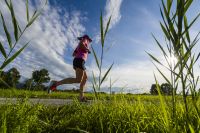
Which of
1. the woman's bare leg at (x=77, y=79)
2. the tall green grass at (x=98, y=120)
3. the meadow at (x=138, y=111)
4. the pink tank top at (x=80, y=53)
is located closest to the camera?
the meadow at (x=138, y=111)

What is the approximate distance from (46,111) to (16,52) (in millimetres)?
2274

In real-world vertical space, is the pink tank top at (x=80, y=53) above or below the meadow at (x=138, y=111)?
above

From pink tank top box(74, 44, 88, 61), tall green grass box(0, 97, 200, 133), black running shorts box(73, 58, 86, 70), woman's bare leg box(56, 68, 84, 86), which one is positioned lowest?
tall green grass box(0, 97, 200, 133)

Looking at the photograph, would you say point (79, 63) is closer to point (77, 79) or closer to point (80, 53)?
point (80, 53)

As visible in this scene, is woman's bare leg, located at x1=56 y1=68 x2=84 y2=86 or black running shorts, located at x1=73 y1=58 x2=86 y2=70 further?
woman's bare leg, located at x1=56 y1=68 x2=84 y2=86

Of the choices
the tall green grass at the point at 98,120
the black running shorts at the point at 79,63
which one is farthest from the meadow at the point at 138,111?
the black running shorts at the point at 79,63

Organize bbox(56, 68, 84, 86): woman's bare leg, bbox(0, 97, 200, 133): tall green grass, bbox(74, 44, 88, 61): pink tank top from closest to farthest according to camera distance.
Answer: bbox(0, 97, 200, 133): tall green grass, bbox(74, 44, 88, 61): pink tank top, bbox(56, 68, 84, 86): woman's bare leg

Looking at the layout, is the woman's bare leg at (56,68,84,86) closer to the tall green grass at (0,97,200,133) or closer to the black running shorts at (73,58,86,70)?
the black running shorts at (73,58,86,70)

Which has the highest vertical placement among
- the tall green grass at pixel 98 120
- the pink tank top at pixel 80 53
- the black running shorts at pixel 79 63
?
the pink tank top at pixel 80 53

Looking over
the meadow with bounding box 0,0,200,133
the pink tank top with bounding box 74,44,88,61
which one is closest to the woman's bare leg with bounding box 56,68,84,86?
the pink tank top with bounding box 74,44,88,61

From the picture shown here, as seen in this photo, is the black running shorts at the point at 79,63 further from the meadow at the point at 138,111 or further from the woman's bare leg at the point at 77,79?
the meadow at the point at 138,111

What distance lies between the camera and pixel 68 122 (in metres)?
2.90

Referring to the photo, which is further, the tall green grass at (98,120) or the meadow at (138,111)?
the tall green grass at (98,120)

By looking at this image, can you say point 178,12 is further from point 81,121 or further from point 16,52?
point 81,121
